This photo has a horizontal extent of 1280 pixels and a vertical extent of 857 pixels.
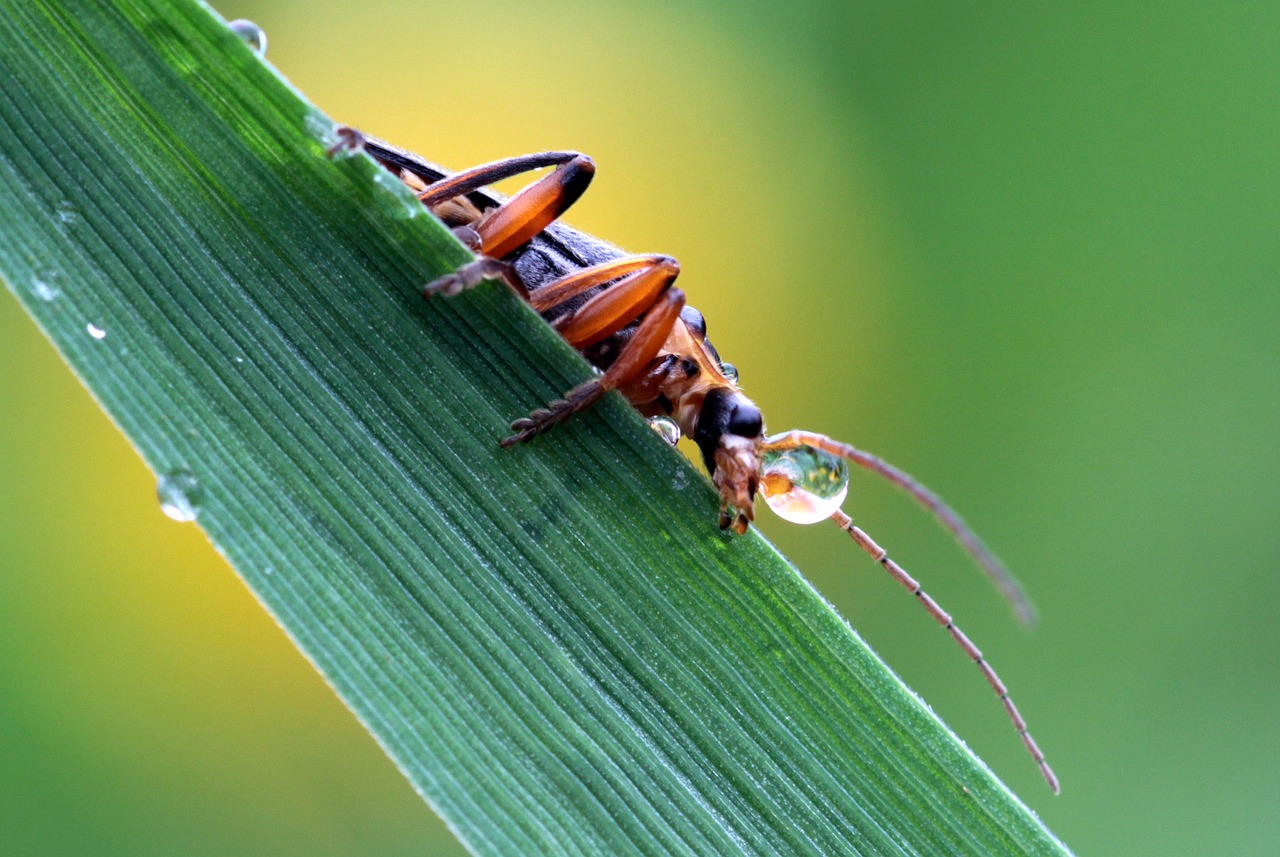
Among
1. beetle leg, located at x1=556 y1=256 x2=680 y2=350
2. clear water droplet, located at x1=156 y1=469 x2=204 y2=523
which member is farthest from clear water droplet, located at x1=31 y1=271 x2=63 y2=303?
beetle leg, located at x1=556 y1=256 x2=680 y2=350

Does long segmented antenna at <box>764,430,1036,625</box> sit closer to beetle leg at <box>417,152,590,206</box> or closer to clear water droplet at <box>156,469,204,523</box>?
beetle leg at <box>417,152,590,206</box>

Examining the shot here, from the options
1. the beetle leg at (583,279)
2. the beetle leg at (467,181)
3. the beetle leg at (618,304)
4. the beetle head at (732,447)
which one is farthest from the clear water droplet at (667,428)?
the beetle leg at (467,181)

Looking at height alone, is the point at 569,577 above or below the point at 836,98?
below

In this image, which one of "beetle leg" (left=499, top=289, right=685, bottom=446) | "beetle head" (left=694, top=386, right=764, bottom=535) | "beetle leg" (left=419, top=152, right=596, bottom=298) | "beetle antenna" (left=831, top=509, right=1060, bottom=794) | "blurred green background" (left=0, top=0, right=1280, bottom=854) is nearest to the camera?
"beetle leg" (left=499, top=289, right=685, bottom=446)

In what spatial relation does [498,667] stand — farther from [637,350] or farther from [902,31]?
[902,31]

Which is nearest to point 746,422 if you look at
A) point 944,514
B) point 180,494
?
point 944,514

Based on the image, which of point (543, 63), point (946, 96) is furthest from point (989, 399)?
point (543, 63)
